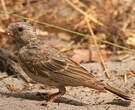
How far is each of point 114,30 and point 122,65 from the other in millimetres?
1396

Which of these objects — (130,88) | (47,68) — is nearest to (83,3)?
(130,88)

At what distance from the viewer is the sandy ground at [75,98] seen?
4.14 m

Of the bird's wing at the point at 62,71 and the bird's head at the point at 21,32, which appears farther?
the bird's head at the point at 21,32

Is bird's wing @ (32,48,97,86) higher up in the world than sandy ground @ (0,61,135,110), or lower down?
higher up

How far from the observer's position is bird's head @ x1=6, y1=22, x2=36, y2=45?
14.8 feet

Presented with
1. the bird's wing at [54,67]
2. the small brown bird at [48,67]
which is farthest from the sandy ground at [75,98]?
the bird's wing at [54,67]

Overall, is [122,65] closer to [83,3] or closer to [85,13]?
[85,13]

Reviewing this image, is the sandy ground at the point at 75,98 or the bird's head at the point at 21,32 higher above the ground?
the bird's head at the point at 21,32

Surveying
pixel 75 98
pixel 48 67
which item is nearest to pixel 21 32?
pixel 48 67

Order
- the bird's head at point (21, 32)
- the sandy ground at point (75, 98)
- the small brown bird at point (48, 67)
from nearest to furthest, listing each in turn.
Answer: the sandy ground at point (75, 98), the small brown bird at point (48, 67), the bird's head at point (21, 32)

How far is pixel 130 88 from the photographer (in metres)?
5.17

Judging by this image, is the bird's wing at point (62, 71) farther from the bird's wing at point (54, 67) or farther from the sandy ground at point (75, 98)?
the sandy ground at point (75, 98)

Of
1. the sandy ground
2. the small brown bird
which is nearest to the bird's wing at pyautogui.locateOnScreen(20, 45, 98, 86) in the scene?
the small brown bird

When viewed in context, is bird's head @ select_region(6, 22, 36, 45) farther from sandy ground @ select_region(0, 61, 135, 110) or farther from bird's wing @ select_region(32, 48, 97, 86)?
sandy ground @ select_region(0, 61, 135, 110)
